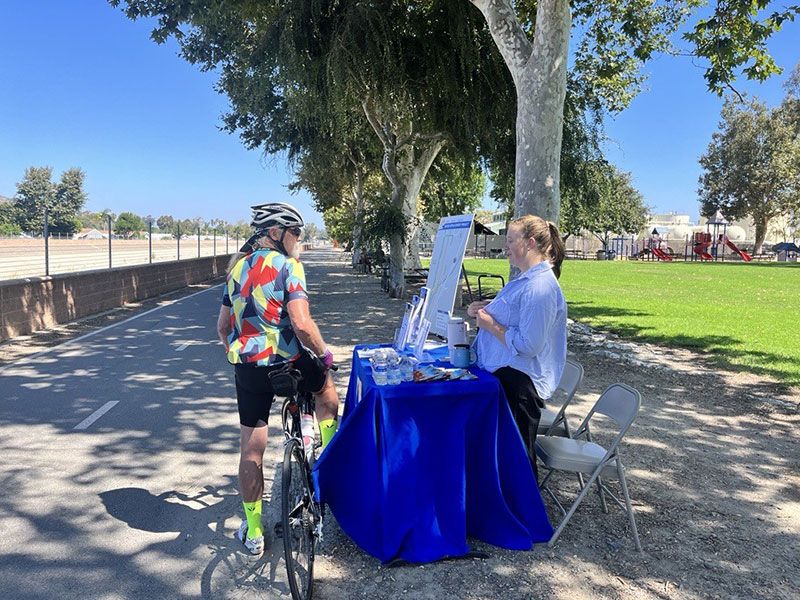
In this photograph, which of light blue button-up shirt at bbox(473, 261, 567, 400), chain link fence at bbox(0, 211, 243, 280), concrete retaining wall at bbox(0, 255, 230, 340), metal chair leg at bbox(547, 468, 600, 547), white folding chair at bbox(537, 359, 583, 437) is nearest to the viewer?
light blue button-up shirt at bbox(473, 261, 567, 400)

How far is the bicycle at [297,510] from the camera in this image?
9.67ft

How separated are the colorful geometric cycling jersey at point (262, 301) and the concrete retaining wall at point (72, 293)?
919 cm

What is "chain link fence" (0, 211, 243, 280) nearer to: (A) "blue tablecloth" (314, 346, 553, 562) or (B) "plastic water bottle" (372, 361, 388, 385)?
(B) "plastic water bottle" (372, 361, 388, 385)

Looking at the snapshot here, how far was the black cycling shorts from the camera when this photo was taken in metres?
3.21

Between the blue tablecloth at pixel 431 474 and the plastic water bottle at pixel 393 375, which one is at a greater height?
the plastic water bottle at pixel 393 375

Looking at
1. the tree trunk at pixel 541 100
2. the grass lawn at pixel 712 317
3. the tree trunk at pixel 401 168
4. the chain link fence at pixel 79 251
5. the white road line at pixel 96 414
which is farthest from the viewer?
the tree trunk at pixel 401 168

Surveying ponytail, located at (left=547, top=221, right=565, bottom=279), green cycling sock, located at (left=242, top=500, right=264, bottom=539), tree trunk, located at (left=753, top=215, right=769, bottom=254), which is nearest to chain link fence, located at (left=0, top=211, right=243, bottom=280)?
green cycling sock, located at (left=242, top=500, right=264, bottom=539)

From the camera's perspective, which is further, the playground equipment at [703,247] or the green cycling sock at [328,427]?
the playground equipment at [703,247]

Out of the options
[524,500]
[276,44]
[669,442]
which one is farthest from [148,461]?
[276,44]

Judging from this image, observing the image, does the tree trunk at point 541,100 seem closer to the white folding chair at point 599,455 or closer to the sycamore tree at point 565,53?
the sycamore tree at point 565,53

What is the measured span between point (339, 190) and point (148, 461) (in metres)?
34.9

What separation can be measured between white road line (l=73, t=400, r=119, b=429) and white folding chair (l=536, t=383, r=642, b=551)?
14.6 feet

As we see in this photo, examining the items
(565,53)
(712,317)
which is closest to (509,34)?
(565,53)

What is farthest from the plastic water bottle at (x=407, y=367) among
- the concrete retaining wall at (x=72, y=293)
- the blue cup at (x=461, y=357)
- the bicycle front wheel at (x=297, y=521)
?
the concrete retaining wall at (x=72, y=293)
